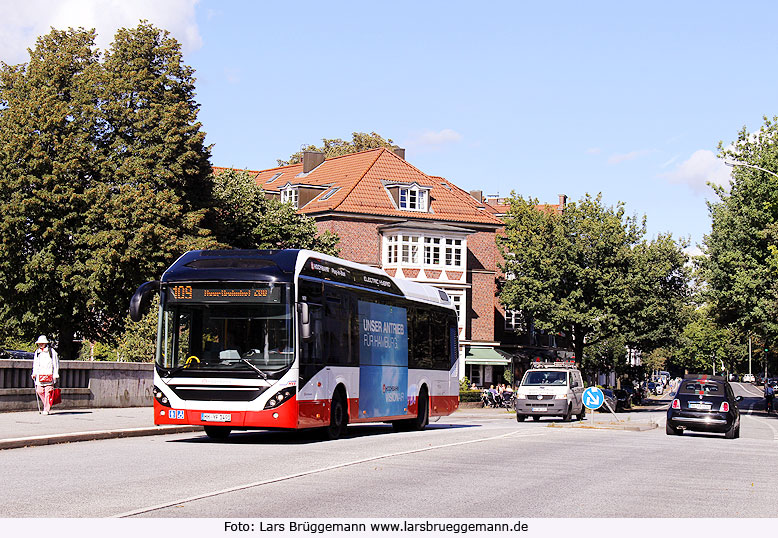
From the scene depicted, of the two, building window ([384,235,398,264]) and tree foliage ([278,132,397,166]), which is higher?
tree foliage ([278,132,397,166])

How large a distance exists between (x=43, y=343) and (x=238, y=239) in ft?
101

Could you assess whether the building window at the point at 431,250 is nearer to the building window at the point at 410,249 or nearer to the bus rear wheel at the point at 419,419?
the building window at the point at 410,249

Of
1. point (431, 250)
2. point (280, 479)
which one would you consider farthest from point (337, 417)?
point (431, 250)

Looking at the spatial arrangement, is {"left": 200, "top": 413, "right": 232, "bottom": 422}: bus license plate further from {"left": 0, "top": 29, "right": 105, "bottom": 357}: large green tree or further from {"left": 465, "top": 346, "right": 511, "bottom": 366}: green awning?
{"left": 465, "top": 346, "right": 511, "bottom": 366}: green awning

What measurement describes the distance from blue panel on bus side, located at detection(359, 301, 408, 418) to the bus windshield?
11.7 feet

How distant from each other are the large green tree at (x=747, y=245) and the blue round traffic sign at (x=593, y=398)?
2527 centimetres

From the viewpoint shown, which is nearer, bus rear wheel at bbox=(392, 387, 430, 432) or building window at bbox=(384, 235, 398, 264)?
bus rear wheel at bbox=(392, 387, 430, 432)

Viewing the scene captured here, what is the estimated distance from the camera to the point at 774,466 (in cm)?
1869

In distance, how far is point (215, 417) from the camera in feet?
62.2

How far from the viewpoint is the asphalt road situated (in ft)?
35.5

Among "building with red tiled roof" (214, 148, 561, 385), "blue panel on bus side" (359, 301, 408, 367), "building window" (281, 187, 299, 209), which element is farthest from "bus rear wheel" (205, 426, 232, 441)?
"building window" (281, 187, 299, 209)

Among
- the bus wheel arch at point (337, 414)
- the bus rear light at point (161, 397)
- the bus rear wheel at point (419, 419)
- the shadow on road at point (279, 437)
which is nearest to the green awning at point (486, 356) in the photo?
the bus rear wheel at point (419, 419)

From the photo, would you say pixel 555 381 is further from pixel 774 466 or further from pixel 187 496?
pixel 187 496

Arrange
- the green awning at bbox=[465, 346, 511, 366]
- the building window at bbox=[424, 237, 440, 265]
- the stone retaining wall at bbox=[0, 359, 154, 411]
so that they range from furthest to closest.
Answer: the green awning at bbox=[465, 346, 511, 366] < the building window at bbox=[424, 237, 440, 265] < the stone retaining wall at bbox=[0, 359, 154, 411]
